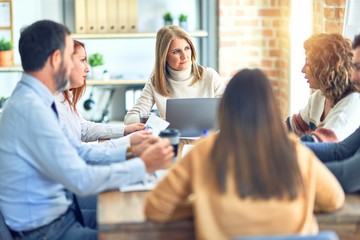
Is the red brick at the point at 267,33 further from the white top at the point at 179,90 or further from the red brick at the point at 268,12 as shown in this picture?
the white top at the point at 179,90

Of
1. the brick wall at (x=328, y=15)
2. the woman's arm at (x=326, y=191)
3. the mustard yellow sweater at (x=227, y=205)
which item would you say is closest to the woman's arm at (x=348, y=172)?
the woman's arm at (x=326, y=191)

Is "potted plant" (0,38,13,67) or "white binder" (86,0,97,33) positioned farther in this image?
"white binder" (86,0,97,33)

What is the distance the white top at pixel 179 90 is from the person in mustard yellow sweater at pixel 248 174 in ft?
6.57

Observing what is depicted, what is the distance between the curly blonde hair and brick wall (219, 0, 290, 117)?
2.31 metres

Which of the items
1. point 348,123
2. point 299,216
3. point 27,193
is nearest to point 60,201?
point 27,193

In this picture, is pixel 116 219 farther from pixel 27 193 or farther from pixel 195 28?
pixel 195 28

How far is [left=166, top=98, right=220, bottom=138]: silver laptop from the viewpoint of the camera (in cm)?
359

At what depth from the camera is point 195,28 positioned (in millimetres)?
6023

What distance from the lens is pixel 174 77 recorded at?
13.8 ft

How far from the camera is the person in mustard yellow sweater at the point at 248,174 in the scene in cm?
211

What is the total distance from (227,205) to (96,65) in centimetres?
377

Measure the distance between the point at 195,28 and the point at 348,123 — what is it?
2.98 metres

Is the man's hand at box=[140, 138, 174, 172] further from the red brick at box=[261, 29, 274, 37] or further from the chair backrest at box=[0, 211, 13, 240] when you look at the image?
the red brick at box=[261, 29, 274, 37]

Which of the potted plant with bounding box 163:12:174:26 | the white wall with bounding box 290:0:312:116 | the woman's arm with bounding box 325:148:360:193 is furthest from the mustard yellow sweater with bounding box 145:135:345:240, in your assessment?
the potted plant with bounding box 163:12:174:26
